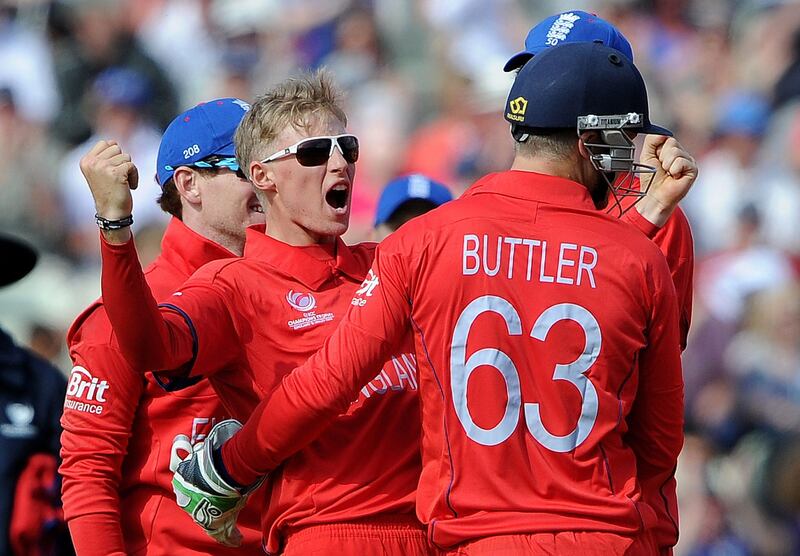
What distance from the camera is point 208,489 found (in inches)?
118

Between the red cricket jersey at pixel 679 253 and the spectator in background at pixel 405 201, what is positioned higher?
the red cricket jersey at pixel 679 253

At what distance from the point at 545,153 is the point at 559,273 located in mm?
302

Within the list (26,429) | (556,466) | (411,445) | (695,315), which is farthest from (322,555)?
(695,315)

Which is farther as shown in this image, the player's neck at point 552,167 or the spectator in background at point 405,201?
the spectator in background at point 405,201

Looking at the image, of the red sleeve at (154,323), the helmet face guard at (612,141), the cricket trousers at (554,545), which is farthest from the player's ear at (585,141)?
the red sleeve at (154,323)

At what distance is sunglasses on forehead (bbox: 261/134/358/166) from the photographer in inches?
131

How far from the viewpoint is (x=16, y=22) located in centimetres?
1061

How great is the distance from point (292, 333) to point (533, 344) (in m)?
0.72

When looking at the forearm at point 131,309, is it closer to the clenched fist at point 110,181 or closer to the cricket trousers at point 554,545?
the clenched fist at point 110,181

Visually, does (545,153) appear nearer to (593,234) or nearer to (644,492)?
(593,234)

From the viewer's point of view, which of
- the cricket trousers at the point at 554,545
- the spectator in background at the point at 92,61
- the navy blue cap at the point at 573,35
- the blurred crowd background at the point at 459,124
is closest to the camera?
the cricket trousers at the point at 554,545

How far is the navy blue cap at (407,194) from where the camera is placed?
196 inches

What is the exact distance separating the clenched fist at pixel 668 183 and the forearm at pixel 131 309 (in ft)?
4.21

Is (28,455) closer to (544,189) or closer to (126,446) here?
(126,446)
